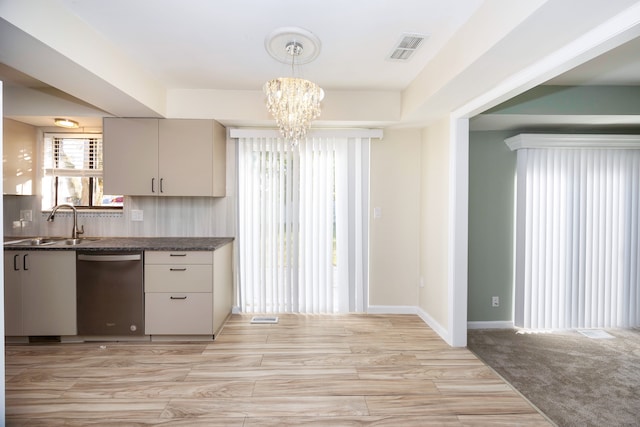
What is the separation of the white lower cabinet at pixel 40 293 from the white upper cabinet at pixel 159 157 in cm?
84

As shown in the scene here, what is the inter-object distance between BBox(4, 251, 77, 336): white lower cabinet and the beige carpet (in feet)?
12.7

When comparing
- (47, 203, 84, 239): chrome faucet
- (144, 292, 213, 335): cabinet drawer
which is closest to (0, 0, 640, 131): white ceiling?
(47, 203, 84, 239): chrome faucet

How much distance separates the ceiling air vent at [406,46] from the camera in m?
2.32

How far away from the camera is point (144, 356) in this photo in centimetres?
288

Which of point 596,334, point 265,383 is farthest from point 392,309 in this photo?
point 596,334

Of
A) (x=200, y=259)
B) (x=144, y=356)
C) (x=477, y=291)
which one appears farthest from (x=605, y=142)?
(x=144, y=356)

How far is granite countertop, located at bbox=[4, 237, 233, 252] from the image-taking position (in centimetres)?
304

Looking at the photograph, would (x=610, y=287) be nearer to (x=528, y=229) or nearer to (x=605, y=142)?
(x=528, y=229)

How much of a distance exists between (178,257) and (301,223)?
142 cm

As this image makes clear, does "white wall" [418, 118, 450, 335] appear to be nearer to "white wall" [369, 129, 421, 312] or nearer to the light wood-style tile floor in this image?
"white wall" [369, 129, 421, 312]

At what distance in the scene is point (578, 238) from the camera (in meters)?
3.65

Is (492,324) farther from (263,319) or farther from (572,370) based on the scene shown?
(263,319)

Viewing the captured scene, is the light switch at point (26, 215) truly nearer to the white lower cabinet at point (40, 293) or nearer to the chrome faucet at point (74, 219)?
the chrome faucet at point (74, 219)

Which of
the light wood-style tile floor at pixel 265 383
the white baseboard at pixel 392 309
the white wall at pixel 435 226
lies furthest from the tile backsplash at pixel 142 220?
the white wall at pixel 435 226
